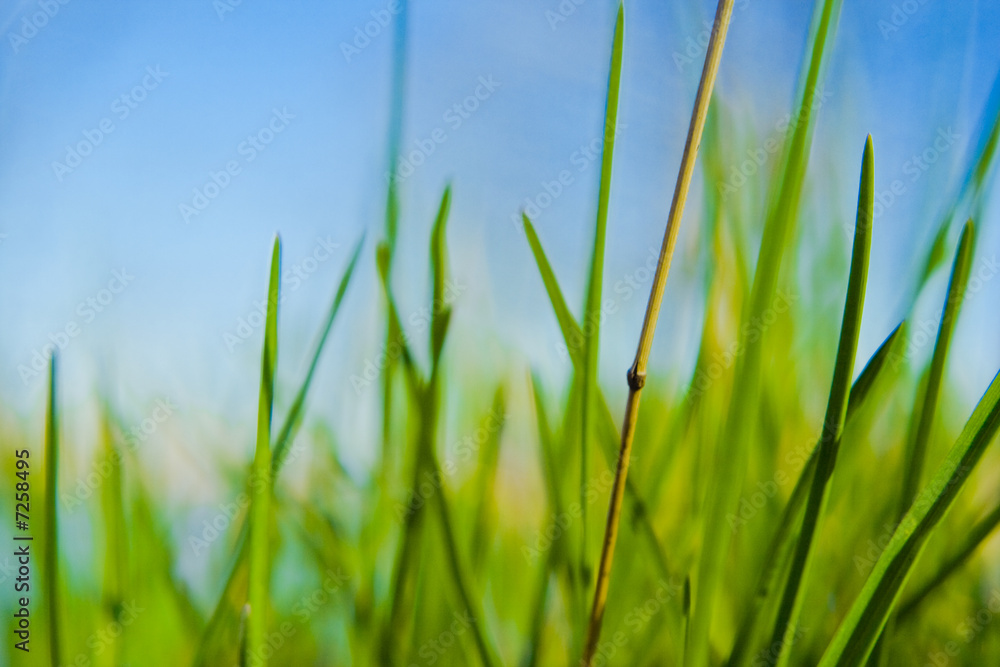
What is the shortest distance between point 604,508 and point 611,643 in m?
0.13

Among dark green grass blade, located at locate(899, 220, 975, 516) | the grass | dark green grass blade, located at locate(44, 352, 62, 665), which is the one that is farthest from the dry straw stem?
dark green grass blade, located at locate(44, 352, 62, 665)

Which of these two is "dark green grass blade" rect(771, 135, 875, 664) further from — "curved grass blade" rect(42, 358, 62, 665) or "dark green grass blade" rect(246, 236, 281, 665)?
"curved grass blade" rect(42, 358, 62, 665)

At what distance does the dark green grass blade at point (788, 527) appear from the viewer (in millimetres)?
227

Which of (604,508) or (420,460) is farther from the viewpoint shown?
(604,508)

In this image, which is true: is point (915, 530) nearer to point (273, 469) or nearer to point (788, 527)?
point (788, 527)

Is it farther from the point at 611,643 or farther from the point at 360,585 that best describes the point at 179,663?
the point at 611,643

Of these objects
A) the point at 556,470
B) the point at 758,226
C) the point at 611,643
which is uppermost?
the point at 758,226

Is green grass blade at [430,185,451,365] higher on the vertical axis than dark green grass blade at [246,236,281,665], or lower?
higher

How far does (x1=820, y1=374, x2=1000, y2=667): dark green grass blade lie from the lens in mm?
183

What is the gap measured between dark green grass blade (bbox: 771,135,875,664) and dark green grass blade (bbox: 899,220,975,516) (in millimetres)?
65

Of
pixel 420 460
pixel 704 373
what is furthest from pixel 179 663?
pixel 704 373

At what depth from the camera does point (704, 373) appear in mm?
403

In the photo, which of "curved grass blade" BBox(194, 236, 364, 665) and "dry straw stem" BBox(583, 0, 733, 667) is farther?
"curved grass blade" BBox(194, 236, 364, 665)

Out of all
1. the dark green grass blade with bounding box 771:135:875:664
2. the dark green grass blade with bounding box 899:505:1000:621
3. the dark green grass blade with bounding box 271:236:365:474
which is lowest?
the dark green grass blade with bounding box 899:505:1000:621
